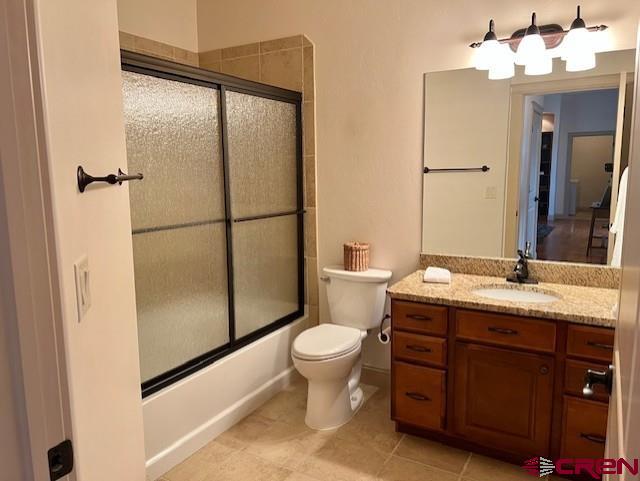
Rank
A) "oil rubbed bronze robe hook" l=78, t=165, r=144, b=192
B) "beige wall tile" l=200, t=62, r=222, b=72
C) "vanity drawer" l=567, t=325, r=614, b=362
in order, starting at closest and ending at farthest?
"oil rubbed bronze robe hook" l=78, t=165, r=144, b=192, "vanity drawer" l=567, t=325, r=614, b=362, "beige wall tile" l=200, t=62, r=222, b=72

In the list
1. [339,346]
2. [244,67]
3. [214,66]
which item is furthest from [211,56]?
[339,346]

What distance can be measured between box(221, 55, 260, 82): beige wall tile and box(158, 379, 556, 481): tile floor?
217cm

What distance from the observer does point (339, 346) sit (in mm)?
2475

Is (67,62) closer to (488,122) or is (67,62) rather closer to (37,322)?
(37,322)

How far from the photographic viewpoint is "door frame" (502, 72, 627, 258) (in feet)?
7.60

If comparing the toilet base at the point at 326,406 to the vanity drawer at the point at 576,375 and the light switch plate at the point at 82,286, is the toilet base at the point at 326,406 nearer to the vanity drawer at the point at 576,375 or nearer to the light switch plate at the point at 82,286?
the vanity drawer at the point at 576,375

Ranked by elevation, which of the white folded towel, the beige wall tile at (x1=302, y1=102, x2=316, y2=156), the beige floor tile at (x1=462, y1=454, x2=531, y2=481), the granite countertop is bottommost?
the beige floor tile at (x1=462, y1=454, x2=531, y2=481)

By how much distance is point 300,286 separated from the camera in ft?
10.5

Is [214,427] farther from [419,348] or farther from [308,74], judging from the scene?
[308,74]

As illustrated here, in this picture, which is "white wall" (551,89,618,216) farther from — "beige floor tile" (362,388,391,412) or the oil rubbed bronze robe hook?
the oil rubbed bronze robe hook

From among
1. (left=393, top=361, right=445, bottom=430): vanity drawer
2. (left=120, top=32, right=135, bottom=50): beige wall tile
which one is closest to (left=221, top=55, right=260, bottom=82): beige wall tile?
(left=120, top=32, right=135, bottom=50): beige wall tile

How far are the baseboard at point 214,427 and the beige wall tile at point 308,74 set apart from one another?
1.79m

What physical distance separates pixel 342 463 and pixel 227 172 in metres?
1.58

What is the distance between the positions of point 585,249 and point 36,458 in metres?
2.43
